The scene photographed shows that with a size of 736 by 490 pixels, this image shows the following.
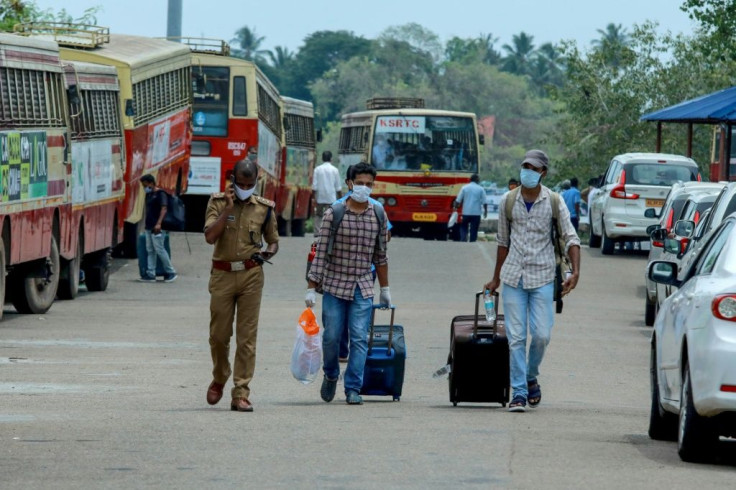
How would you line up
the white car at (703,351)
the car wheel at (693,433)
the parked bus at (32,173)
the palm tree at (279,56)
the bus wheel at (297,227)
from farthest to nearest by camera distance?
the palm tree at (279,56) → the bus wheel at (297,227) → the parked bus at (32,173) → the car wheel at (693,433) → the white car at (703,351)

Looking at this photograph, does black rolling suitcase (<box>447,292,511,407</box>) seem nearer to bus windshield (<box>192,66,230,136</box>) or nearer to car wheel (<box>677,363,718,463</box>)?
car wheel (<box>677,363,718,463</box>)

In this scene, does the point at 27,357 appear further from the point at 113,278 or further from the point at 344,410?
the point at 113,278

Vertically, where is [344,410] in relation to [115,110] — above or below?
below

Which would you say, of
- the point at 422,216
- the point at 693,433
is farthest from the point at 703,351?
the point at 422,216

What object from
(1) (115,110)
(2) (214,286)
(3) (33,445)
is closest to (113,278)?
(1) (115,110)

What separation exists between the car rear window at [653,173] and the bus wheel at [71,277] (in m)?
13.1

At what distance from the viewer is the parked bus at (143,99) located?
2884cm

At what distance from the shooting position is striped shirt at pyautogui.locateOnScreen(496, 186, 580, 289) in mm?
12000

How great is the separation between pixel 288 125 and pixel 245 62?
954cm

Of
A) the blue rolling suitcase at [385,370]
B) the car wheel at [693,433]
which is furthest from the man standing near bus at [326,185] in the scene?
the car wheel at [693,433]

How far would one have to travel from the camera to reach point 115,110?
27562 millimetres

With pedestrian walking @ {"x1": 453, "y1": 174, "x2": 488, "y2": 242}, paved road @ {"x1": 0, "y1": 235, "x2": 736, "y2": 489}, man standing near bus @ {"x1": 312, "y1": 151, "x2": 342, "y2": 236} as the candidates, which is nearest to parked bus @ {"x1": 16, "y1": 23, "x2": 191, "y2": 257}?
man standing near bus @ {"x1": 312, "y1": 151, "x2": 342, "y2": 236}

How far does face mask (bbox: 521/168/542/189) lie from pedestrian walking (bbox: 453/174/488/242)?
25.9 m

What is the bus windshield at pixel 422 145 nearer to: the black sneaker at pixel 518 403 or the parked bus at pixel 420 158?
the parked bus at pixel 420 158
